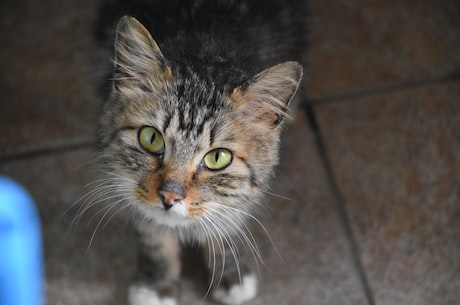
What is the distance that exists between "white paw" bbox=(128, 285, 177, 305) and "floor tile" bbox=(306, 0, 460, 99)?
29.1 inches

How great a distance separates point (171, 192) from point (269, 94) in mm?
264

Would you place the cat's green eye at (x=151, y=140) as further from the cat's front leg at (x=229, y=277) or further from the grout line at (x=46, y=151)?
the grout line at (x=46, y=151)

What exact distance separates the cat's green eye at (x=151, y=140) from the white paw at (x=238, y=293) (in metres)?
0.44

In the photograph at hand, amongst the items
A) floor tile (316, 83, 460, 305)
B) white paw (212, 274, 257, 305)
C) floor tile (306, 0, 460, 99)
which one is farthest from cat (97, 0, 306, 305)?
floor tile (306, 0, 460, 99)

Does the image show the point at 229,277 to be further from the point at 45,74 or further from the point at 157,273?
the point at 45,74

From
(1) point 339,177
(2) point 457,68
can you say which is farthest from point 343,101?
(2) point 457,68

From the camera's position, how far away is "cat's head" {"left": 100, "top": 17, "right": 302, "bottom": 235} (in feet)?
3.59

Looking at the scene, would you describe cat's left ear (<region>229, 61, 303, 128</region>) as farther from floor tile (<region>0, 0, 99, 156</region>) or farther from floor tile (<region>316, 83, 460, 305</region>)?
floor tile (<region>0, 0, 99, 156</region>)

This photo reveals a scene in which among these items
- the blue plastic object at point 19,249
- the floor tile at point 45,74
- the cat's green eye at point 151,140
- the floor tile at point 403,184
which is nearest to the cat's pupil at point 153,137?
the cat's green eye at point 151,140

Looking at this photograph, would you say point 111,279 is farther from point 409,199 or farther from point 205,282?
point 409,199

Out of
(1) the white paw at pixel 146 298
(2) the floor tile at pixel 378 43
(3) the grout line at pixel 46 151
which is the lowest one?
(1) the white paw at pixel 146 298

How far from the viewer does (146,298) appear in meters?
1.37

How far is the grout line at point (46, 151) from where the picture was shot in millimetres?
1615

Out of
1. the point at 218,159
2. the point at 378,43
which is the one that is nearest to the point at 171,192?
the point at 218,159
